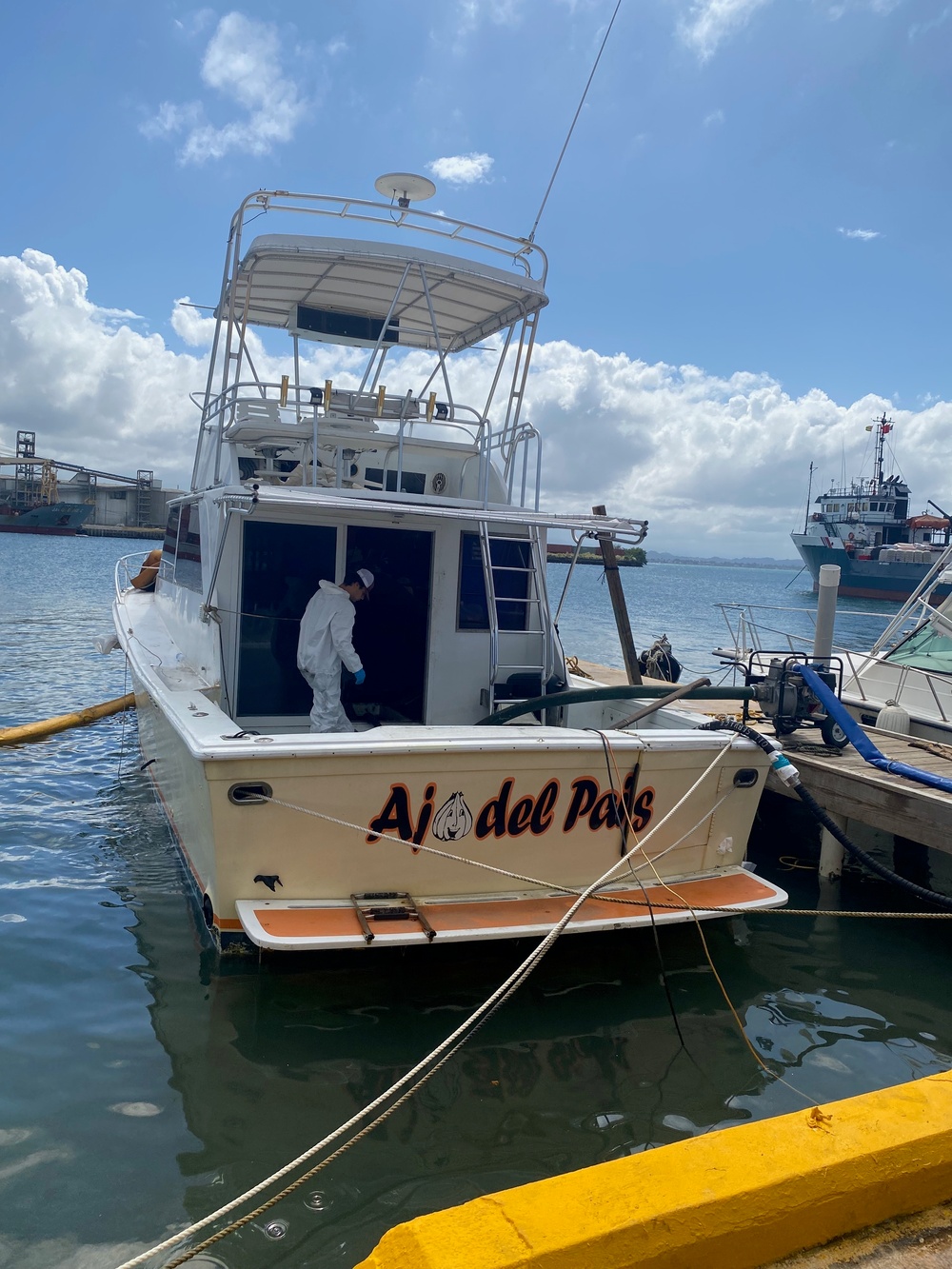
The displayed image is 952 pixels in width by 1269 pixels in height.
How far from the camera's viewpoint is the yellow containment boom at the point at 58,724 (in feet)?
33.4

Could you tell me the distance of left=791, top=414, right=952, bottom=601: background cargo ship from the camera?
193 ft

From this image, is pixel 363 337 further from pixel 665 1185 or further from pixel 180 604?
pixel 665 1185

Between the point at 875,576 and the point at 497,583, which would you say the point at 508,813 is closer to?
the point at 497,583

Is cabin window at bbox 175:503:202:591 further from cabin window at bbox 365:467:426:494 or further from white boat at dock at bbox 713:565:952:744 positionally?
white boat at dock at bbox 713:565:952:744

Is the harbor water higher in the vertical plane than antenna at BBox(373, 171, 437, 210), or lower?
lower

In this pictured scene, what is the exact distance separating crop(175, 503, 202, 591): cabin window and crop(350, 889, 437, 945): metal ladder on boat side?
137 inches

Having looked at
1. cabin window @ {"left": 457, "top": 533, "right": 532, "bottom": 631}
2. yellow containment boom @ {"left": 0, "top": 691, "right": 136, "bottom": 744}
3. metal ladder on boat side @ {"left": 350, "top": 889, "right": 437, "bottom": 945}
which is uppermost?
cabin window @ {"left": 457, "top": 533, "right": 532, "bottom": 631}

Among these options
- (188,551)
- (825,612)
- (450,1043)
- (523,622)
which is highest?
(188,551)

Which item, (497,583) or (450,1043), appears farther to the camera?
(497,583)

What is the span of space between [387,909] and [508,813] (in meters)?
0.85

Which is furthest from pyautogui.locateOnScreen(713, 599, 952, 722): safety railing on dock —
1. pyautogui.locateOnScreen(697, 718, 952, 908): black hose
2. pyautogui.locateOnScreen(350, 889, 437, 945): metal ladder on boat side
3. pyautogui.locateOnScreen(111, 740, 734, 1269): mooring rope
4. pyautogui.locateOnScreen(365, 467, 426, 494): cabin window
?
pyautogui.locateOnScreen(350, 889, 437, 945): metal ladder on boat side

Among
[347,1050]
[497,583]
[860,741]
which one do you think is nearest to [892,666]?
[860,741]

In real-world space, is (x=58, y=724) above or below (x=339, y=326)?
below

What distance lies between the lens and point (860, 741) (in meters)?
7.47
